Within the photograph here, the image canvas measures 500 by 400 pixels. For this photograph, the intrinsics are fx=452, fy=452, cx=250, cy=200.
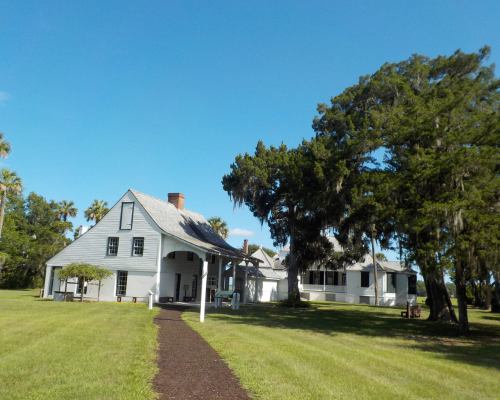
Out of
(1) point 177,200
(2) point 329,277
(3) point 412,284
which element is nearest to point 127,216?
(1) point 177,200

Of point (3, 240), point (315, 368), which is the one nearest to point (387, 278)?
point (315, 368)

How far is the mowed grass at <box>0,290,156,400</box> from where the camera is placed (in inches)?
268

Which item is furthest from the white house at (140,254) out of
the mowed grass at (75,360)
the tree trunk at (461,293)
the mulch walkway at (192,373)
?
the mulch walkway at (192,373)

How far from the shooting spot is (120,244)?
30.1m

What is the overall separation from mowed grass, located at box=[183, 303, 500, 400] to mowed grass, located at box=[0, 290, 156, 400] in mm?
1935

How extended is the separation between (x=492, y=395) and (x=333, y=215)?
17.9m

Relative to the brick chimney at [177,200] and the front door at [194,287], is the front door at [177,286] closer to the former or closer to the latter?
the front door at [194,287]

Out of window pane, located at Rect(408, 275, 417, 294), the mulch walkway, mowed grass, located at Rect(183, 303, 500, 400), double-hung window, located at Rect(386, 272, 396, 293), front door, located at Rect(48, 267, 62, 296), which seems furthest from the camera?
window pane, located at Rect(408, 275, 417, 294)

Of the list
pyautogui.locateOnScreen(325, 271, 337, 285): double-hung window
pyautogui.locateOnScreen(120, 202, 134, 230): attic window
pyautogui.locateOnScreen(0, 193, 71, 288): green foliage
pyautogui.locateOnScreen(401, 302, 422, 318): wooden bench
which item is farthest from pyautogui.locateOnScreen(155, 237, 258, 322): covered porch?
pyautogui.locateOnScreen(0, 193, 71, 288): green foliage

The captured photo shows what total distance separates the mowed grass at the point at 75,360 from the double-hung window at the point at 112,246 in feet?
50.0

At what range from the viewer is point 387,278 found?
45.2 metres

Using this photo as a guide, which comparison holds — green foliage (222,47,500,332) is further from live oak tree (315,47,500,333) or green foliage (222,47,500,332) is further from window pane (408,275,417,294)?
window pane (408,275,417,294)

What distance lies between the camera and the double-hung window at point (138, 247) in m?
29.4

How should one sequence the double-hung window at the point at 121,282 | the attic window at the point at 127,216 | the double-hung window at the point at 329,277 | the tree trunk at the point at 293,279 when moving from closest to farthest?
the double-hung window at the point at 121,282 → the attic window at the point at 127,216 → the tree trunk at the point at 293,279 → the double-hung window at the point at 329,277
